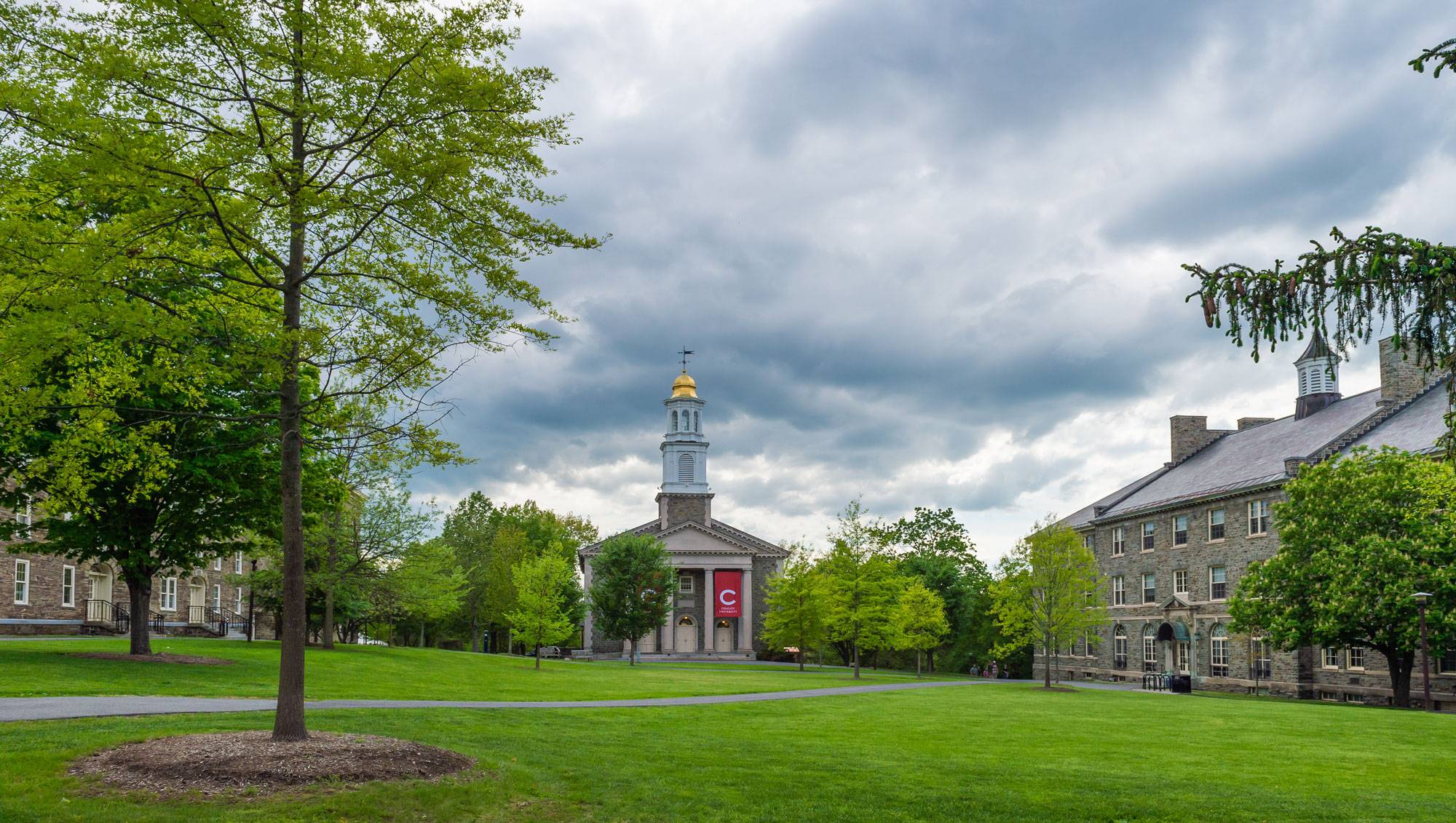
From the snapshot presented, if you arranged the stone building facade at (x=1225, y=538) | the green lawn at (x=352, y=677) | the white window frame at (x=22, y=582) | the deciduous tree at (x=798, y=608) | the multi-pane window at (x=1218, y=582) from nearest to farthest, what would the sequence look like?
the green lawn at (x=352, y=677), the white window frame at (x=22, y=582), the stone building facade at (x=1225, y=538), the multi-pane window at (x=1218, y=582), the deciduous tree at (x=798, y=608)

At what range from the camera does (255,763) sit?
1138 cm

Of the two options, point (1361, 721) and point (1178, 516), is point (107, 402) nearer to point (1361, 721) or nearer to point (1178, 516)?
point (1361, 721)

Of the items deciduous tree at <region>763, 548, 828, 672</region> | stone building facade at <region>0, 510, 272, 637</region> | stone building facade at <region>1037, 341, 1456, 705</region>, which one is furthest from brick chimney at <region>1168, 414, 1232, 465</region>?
stone building facade at <region>0, 510, 272, 637</region>

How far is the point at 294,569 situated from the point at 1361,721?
2473 centimetres

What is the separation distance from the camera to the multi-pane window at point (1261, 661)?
45.5m

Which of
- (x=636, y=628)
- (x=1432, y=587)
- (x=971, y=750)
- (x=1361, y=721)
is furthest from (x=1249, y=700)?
(x=636, y=628)

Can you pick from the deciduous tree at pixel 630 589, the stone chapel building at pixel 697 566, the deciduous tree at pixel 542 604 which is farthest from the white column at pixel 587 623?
the deciduous tree at pixel 542 604

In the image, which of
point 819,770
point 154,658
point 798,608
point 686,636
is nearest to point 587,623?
point 686,636

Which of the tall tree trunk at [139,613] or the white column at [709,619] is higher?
the tall tree trunk at [139,613]

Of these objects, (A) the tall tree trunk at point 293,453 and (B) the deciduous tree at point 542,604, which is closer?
(A) the tall tree trunk at point 293,453

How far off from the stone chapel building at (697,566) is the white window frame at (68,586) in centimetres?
3596

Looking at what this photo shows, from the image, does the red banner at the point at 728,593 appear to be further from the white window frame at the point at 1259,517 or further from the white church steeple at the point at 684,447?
the white window frame at the point at 1259,517

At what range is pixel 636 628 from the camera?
205 ft

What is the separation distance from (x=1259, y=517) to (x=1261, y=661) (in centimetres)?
607
